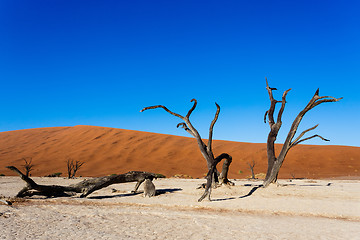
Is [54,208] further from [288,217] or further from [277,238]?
[288,217]

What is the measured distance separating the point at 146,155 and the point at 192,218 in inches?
1382

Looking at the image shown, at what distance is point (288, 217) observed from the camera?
7.11 m

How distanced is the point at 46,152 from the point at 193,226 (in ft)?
144

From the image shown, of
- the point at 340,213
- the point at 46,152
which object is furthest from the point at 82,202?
the point at 46,152

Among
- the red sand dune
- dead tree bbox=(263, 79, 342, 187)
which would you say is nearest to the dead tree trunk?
dead tree bbox=(263, 79, 342, 187)

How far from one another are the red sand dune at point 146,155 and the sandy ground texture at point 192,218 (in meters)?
18.1

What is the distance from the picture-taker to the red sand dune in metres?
31.9

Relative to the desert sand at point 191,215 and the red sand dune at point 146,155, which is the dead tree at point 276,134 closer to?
the desert sand at point 191,215

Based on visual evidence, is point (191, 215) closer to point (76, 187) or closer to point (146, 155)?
point (76, 187)

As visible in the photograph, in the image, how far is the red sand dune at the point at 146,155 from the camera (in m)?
31.9

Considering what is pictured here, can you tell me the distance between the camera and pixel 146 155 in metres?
41.2

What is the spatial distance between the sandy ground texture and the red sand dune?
18.1 meters

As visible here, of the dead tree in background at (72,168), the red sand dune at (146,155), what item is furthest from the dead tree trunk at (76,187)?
the red sand dune at (146,155)

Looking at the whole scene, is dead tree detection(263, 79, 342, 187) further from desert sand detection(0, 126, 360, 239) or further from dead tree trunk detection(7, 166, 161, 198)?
dead tree trunk detection(7, 166, 161, 198)
